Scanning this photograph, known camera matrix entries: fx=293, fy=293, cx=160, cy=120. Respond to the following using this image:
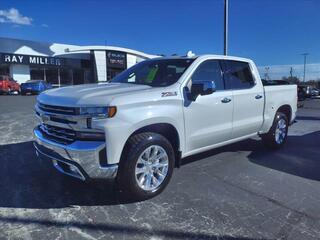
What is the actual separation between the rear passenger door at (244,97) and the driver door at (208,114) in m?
0.18

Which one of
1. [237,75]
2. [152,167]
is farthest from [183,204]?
[237,75]

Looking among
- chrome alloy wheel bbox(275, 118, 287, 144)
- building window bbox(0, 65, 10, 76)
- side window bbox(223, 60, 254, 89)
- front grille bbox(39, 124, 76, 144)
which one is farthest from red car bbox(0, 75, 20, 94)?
chrome alloy wheel bbox(275, 118, 287, 144)

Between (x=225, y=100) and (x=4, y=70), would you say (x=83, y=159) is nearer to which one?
(x=225, y=100)

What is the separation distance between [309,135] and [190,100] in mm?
5560

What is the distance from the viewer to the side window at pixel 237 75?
5.11m

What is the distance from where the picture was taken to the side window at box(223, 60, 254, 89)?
5.11 meters

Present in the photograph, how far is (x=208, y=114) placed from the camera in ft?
14.7

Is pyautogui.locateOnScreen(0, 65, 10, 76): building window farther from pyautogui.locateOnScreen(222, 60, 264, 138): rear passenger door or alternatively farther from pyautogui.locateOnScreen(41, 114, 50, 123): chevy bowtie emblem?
pyautogui.locateOnScreen(222, 60, 264, 138): rear passenger door

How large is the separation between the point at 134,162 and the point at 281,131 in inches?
168

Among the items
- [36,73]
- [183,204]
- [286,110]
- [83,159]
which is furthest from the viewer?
[36,73]

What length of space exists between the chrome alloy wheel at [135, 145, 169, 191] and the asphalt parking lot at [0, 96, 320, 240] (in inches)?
8.9

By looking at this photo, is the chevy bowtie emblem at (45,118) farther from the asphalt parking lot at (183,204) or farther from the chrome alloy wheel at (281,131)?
the chrome alloy wheel at (281,131)

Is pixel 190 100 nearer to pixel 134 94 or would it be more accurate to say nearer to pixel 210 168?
pixel 134 94

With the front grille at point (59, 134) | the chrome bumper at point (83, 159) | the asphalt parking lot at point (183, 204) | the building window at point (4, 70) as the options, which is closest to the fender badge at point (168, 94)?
the chrome bumper at point (83, 159)
